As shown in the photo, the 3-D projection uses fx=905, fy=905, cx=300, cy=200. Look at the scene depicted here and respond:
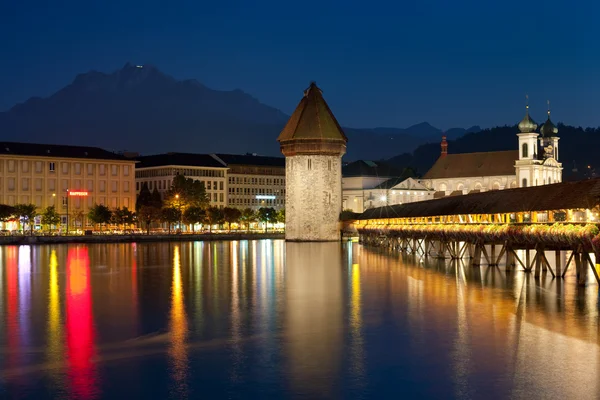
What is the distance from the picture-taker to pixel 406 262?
149 feet

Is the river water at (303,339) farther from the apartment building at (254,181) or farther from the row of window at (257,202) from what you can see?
the apartment building at (254,181)

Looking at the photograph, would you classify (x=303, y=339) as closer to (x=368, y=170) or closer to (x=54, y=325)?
(x=54, y=325)

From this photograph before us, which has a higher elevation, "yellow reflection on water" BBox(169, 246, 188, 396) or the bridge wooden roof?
the bridge wooden roof

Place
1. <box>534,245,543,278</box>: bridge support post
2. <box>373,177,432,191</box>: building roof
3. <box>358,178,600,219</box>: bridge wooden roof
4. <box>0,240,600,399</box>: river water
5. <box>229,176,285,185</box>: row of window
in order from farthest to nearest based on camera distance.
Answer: <box>229,176,285,185</box>: row of window < <box>373,177,432,191</box>: building roof < <box>534,245,543,278</box>: bridge support post < <box>358,178,600,219</box>: bridge wooden roof < <box>0,240,600,399</box>: river water

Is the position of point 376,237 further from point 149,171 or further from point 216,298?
point 149,171

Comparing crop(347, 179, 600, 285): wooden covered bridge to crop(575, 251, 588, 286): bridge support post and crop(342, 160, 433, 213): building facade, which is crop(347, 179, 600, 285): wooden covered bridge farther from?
crop(342, 160, 433, 213): building facade

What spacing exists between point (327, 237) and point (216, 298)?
60.8 metres

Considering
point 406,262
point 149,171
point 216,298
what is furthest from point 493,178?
point 216,298

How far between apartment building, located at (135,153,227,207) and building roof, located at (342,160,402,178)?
71.2 ft

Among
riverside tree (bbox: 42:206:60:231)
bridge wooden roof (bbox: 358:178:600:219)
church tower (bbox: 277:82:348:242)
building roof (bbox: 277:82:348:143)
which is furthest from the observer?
riverside tree (bbox: 42:206:60:231)

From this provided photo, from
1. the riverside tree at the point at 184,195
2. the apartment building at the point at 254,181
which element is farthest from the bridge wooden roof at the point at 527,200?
the apartment building at the point at 254,181

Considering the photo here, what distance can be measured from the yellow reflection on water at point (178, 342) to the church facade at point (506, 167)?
104 m

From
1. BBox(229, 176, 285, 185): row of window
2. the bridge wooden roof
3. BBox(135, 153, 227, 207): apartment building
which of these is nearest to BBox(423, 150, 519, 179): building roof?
BBox(229, 176, 285, 185): row of window

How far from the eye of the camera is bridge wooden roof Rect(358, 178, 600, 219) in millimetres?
28156
